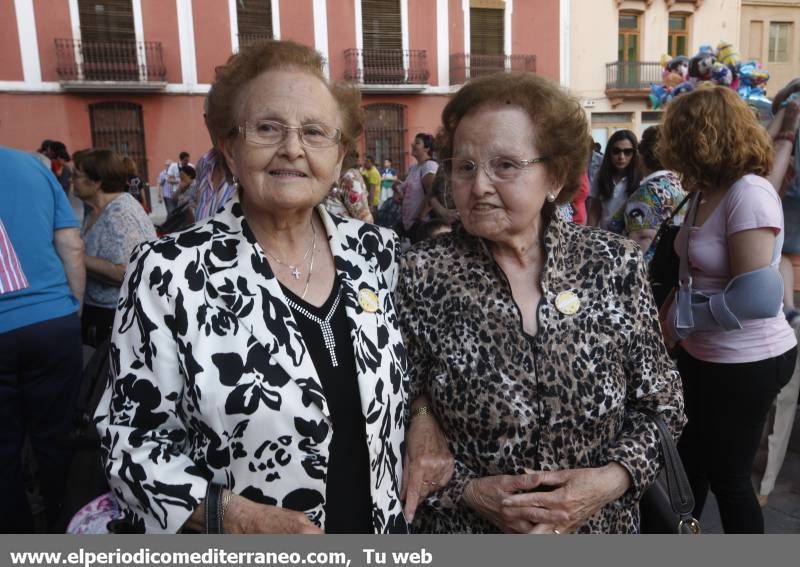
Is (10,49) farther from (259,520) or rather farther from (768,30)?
(768,30)

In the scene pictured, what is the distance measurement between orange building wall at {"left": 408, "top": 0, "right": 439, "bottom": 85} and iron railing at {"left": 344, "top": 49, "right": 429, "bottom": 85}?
201mm

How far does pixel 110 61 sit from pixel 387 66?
8067 millimetres

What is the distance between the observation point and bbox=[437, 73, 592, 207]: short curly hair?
1667mm

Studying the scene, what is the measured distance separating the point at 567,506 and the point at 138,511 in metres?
1.01

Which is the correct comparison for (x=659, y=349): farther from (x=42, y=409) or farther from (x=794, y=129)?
(x=42, y=409)

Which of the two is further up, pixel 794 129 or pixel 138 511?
pixel 794 129

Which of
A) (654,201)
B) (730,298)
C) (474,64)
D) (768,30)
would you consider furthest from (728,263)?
(768,30)

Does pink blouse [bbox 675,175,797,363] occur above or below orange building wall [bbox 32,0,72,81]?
below

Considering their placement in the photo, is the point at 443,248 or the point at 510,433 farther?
the point at 443,248

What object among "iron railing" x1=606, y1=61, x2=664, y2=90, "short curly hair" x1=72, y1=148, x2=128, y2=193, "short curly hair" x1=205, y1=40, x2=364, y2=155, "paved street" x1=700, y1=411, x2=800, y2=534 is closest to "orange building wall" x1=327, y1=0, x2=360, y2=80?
"iron railing" x1=606, y1=61, x2=664, y2=90

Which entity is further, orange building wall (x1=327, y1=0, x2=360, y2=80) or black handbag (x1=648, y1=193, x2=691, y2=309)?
orange building wall (x1=327, y1=0, x2=360, y2=80)

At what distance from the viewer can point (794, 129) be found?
3.21 m

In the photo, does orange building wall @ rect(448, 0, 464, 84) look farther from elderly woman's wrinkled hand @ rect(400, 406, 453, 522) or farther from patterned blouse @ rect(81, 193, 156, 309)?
elderly woman's wrinkled hand @ rect(400, 406, 453, 522)
